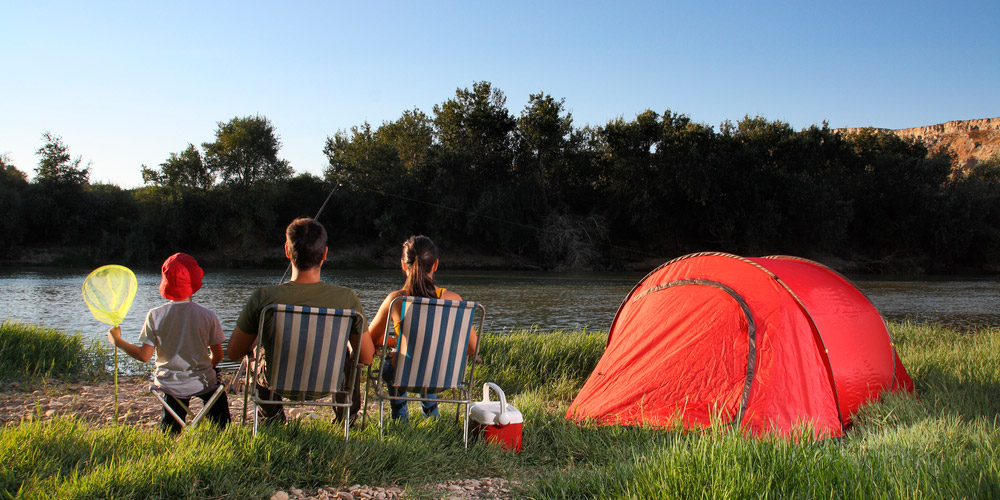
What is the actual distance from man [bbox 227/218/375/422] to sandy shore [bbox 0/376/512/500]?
96 centimetres

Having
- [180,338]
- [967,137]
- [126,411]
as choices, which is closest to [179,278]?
[180,338]

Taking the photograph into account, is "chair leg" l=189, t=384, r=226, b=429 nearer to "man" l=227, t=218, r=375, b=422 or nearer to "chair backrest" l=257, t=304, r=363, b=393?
"man" l=227, t=218, r=375, b=422

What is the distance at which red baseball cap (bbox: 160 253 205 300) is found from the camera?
392 centimetres

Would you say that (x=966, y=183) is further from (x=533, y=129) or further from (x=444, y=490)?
(x=444, y=490)

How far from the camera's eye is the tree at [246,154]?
39250mm

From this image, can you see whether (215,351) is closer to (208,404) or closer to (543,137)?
(208,404)

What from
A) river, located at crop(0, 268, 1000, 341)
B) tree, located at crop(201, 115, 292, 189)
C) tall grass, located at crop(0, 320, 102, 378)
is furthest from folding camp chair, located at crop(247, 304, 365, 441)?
tree, located at crop(201, 115, 292, 189)

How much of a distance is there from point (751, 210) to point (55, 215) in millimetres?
40226

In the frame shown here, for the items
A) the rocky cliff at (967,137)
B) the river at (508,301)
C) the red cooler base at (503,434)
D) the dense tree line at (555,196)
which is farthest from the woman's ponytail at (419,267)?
the rocky cliff at (967,137)

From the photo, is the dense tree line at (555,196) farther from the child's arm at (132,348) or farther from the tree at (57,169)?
the child's arm at (132,348)

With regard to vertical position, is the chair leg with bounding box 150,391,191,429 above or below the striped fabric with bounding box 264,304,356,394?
below

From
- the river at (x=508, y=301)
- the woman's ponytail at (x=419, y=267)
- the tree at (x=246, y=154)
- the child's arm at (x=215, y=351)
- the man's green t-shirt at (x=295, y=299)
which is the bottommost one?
the river at (x=508, y=301)

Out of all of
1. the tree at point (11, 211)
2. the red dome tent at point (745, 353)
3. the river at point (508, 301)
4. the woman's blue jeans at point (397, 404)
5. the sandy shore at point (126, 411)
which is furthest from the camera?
the tree at point (11, 211)

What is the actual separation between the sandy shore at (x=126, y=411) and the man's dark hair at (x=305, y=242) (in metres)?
1.37
